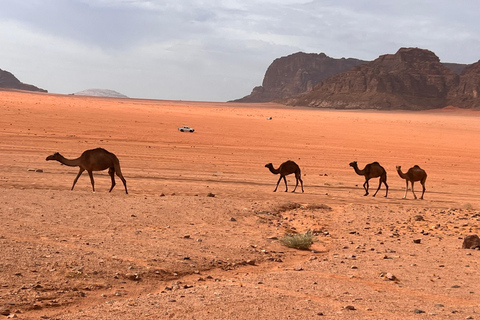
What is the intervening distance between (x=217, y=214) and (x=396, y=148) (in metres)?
30.5

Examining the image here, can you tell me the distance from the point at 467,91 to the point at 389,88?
25.4 meters

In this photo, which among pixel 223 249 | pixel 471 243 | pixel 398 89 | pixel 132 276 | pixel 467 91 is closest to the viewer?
pixel 132 276

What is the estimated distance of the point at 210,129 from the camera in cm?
4653

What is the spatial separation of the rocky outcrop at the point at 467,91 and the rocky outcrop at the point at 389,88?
95.4 inches

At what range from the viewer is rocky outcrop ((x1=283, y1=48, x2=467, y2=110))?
157375mm

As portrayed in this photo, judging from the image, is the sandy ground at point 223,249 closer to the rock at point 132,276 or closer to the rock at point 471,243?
the rock at point 132,276

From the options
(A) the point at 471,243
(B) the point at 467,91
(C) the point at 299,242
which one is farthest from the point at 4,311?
(B) the point at 467,91

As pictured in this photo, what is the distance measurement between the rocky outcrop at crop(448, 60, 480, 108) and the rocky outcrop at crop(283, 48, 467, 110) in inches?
95.4

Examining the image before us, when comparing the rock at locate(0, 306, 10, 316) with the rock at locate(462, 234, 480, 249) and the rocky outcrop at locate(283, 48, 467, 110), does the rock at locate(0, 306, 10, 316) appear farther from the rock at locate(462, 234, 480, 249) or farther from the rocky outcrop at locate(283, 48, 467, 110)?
the rocky outcrop at locate(283, 48, 467, 110)

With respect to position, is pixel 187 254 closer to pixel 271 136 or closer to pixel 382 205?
pixel 382 205

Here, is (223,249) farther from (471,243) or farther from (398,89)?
(398,89)

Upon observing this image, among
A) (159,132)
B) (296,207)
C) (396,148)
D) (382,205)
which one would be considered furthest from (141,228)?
(396,148)

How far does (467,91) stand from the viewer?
168625 millimetres

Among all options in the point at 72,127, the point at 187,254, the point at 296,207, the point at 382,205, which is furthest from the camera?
the point at 72,127
